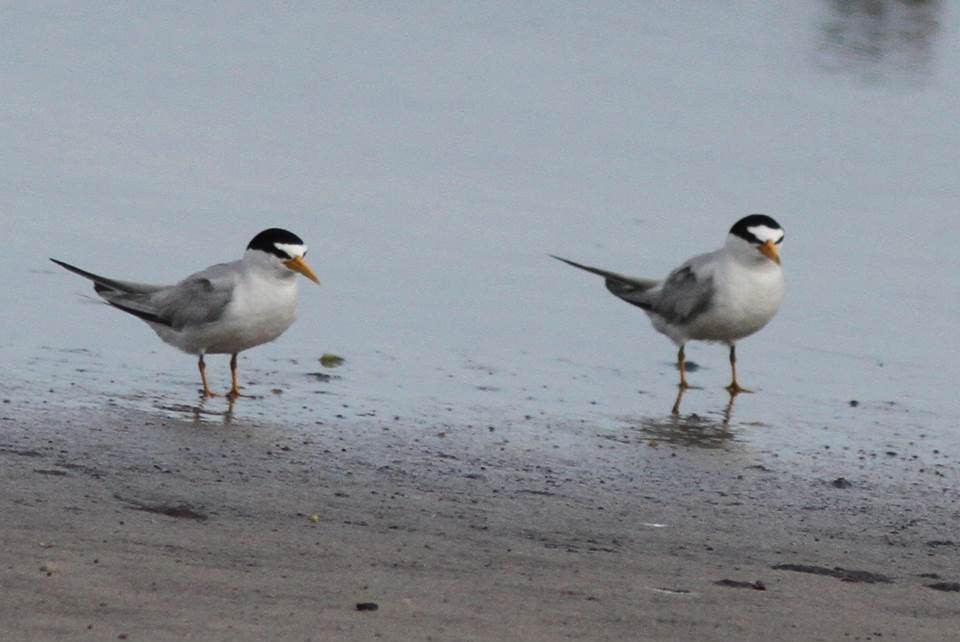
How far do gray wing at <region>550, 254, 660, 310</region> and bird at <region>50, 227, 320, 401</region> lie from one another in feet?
5.87

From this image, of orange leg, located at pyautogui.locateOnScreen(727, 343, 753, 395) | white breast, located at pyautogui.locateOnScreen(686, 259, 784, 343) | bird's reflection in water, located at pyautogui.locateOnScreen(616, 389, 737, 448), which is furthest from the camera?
white breast, located at pyautogui.locateOnScreen(686, 259, 784, 343)

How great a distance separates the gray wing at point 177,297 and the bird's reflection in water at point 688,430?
171 centimetres

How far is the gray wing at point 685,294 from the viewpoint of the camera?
872cm

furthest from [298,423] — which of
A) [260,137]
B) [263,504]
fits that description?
[260,137]

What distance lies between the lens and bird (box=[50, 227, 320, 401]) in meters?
7.64

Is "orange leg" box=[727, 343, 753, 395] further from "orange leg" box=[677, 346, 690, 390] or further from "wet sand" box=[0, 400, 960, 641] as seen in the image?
"wet sand" box=[0, 400, 960, 641]

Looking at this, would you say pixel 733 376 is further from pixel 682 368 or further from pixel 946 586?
pixel 946 586

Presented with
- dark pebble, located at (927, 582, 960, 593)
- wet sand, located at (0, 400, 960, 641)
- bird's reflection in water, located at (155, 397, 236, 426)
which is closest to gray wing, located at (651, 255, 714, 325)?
wet sand, located at (0, 400, 960, 641)

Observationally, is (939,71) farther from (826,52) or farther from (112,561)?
(112,561)

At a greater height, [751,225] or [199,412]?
[751,225]

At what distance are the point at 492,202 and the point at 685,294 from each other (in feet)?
7.62

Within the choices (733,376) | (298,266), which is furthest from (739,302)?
(298,266)

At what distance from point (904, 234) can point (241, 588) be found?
284 inches

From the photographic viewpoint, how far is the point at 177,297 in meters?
7.80
